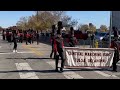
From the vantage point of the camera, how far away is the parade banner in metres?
13.5

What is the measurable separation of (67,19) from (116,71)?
267 ft

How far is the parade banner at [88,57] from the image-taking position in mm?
13469

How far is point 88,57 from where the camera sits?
44.7 feet
